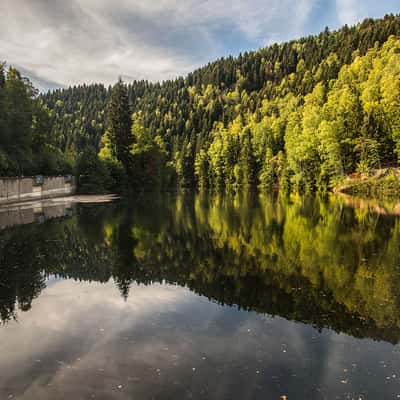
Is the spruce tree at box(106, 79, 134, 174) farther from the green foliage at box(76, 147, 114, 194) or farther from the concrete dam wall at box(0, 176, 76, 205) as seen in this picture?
the concrete dam wall at box(0, 176, 76, 205)

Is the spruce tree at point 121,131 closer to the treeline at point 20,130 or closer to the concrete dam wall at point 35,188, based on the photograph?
the concrete dam wall at point 35,188

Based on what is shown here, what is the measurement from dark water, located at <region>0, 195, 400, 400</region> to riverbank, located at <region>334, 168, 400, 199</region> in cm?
3885

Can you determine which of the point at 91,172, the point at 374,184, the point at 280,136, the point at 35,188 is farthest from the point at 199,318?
the point at 280,136

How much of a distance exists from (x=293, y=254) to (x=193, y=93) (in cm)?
19415

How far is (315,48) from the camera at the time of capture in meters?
178

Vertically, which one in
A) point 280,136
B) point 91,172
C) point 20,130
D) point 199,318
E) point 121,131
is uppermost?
point 280,136

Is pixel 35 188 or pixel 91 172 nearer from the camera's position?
pixel 35 188

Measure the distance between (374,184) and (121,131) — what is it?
4602 cm

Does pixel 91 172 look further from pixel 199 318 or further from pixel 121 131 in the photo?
pixel 199 318

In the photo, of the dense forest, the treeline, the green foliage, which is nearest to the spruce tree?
the dense forest

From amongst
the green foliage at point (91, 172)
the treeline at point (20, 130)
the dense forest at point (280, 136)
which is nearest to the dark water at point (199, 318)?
the treeline at point (20, 130)

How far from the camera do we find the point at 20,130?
43.3 metres

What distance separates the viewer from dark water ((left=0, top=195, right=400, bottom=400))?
234 inches

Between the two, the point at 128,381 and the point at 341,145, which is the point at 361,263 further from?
the point at 341,145
